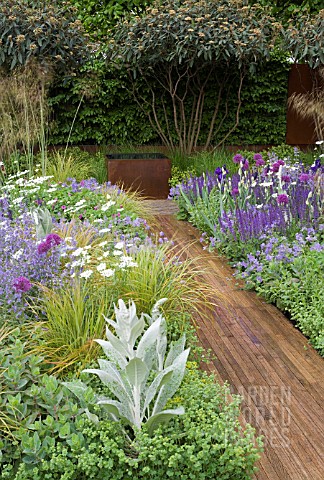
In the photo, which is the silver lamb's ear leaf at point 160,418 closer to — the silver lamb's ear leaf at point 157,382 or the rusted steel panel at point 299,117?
the silver lamb's ear leaf at point 157,382

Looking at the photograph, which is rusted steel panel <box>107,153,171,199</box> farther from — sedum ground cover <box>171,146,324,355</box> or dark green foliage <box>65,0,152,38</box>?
dark green foliage <box>65,0,152,38</box>

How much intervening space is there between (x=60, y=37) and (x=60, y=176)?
8.89 ft

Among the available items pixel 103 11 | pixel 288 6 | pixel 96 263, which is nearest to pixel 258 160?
pixel 96 263

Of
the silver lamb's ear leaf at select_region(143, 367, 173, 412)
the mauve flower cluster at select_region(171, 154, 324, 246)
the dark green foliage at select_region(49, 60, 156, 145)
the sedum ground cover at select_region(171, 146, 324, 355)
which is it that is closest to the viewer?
the silver lamb's ear leaf at select_region(143, 367, 173, 412)

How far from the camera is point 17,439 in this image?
2092mm

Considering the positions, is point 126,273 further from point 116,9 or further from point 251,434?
point 116,9

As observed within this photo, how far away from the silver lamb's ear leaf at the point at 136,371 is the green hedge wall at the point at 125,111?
22.4 feet

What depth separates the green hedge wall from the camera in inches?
346

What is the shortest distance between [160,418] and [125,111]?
7473 millimetres

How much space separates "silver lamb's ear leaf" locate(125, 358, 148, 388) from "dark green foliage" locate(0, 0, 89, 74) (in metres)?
6.10

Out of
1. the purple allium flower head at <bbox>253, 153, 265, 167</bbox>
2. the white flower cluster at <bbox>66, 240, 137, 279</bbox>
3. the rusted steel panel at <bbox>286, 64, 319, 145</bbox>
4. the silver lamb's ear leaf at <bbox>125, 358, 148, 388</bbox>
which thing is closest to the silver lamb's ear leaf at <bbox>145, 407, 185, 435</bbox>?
the silver lamb's ear leaf at <bbox>125, 358, 148, 388</bbox>

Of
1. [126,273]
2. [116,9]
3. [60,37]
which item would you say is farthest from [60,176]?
[116,9]

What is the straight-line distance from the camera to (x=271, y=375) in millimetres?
2816

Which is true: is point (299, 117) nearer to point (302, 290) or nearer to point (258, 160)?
point (258, 160)
